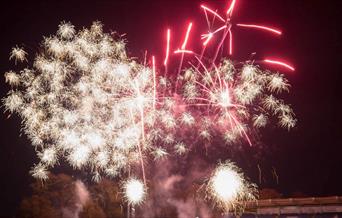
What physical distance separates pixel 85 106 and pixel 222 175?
21.6 ft

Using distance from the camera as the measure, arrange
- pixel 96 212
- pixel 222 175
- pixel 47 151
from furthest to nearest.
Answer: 1. pixel 96 212
2. pixel 47 151
3. pixel 222 175

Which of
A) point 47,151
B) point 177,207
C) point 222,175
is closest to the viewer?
point 222,175

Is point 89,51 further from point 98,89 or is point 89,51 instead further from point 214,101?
point 214,101

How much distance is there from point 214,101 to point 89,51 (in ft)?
19.2

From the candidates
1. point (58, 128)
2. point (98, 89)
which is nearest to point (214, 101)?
point (98, 89)

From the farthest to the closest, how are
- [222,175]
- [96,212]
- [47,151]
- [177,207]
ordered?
1. [96,212]
2. [177,207]
3. [47,151]
4. [222,175]

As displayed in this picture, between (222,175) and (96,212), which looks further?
(96,212)

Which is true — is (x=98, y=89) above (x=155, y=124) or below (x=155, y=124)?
above

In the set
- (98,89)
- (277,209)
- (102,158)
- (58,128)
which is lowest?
(277,209)

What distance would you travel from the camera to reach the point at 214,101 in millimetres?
19109

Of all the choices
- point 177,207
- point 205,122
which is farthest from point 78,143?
point 177,207

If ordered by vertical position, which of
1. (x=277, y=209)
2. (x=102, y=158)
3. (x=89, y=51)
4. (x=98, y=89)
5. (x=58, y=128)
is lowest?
(x=277, y=209)

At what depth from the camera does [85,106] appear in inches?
779

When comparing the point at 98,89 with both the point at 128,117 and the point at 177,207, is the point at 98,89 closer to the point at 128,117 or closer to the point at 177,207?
the point at 128,117
